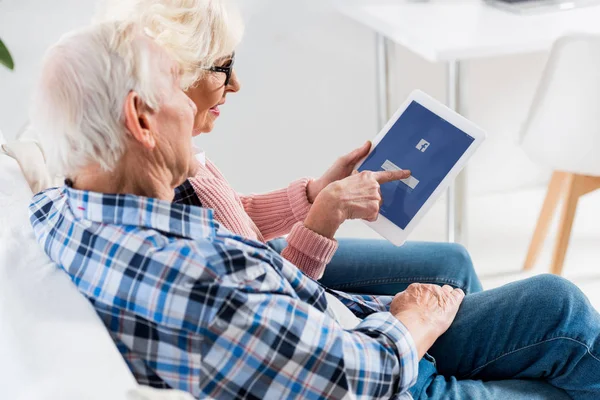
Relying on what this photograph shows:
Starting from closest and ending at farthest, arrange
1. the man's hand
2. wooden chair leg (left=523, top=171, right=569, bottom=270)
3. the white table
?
the man's hand
the white table
wooden chair leg (left=523, top=171, right=569, bottom=270)

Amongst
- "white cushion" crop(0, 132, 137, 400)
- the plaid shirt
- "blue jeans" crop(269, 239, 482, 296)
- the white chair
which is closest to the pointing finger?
"blue jeans" crop(269, 239, 482, 296)

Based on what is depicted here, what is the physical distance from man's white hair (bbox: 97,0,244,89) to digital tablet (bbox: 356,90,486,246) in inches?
13.2

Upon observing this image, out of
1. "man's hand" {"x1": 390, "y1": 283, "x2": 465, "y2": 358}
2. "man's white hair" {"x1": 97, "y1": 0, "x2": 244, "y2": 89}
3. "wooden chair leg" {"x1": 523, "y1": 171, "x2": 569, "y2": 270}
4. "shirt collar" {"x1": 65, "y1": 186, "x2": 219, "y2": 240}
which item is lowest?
"wooden chair leg" {"x1": 523, "y1": 171, "x2": 569, "y2": 270}

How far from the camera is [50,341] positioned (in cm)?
87

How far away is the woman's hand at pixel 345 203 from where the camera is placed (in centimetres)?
128

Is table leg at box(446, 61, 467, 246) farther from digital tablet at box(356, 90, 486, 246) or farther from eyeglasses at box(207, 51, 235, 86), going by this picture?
eyeglasses at box(207, 51, 235, 86)

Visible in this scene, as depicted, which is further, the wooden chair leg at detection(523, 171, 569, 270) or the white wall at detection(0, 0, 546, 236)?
the white wall at detection(0, 0, 546, 236)

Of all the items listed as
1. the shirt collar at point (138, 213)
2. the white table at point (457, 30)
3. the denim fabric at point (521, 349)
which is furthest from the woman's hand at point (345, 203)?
the white table at point (457, 30)

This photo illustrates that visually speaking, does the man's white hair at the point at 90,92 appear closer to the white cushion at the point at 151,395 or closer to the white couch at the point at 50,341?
the white couch at the point at 50,341

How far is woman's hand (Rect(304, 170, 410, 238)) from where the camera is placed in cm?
128

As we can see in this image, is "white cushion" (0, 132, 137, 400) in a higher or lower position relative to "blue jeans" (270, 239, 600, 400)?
higher

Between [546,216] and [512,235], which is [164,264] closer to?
[546,216]

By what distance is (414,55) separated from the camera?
8.35 ft

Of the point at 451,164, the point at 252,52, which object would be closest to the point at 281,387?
the point at 451,164
